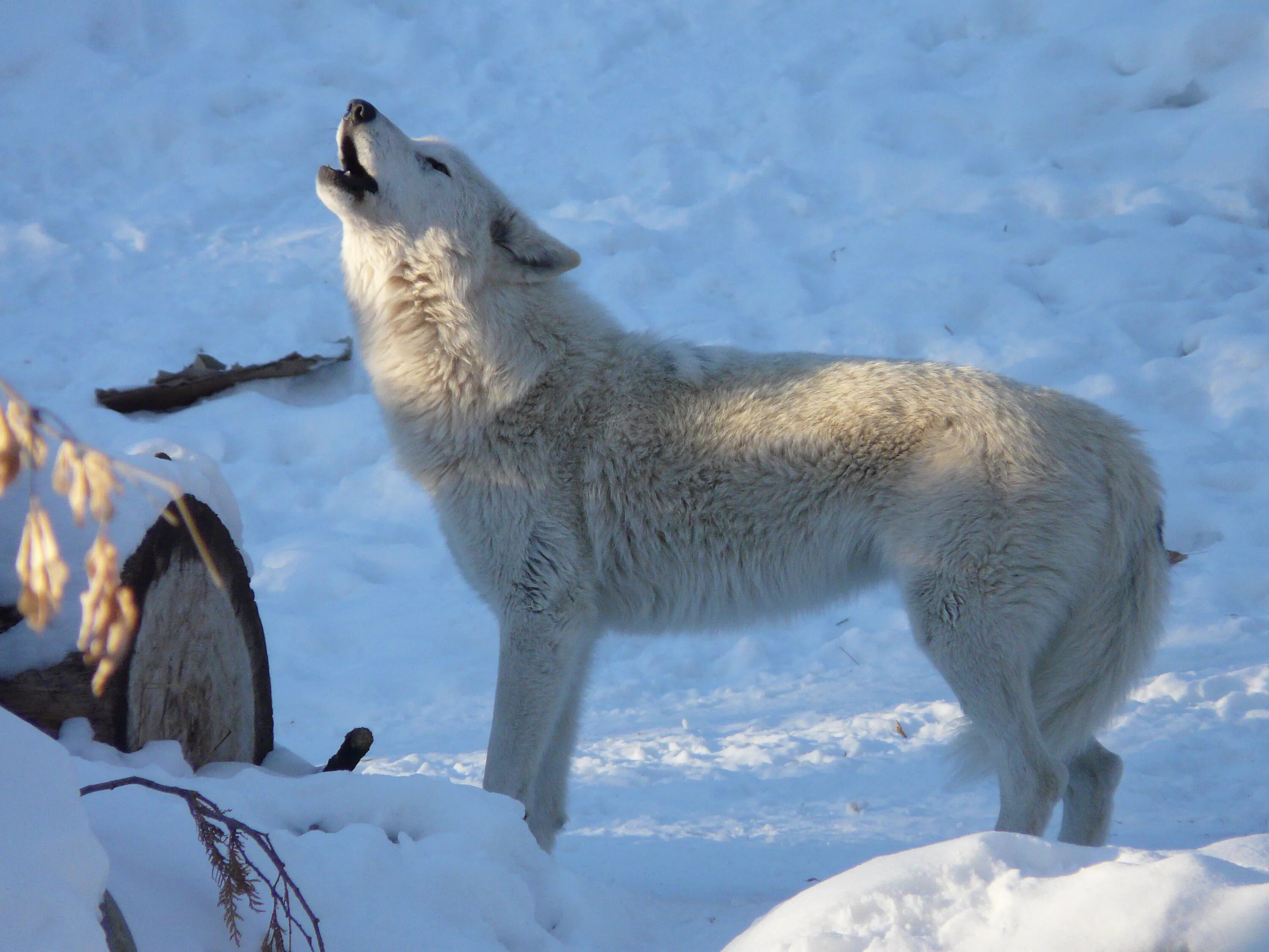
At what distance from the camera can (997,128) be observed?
8.58m

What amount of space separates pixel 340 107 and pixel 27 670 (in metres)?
7.67

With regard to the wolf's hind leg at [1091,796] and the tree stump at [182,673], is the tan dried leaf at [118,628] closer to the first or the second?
the tree stump at [182,673]

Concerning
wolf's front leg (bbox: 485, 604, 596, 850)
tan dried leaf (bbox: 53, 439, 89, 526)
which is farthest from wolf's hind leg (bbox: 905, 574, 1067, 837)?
tan dried leaf (bbox: 53, 439, 89, 526)

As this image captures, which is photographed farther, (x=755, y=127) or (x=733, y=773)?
(x=755, y=127)

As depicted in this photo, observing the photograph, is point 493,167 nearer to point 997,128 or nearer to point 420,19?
point 420,19

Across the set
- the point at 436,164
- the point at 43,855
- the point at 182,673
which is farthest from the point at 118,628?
the point at 436,164

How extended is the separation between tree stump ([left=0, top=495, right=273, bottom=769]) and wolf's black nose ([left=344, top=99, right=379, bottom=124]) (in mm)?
1567

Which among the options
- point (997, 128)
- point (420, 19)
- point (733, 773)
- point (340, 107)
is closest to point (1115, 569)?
point (733, 773)

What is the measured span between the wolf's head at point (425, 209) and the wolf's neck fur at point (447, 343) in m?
0.03

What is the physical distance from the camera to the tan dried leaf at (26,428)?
3.93 feet

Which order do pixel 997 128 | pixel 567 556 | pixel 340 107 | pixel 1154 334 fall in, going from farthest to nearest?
pixel 340 107, pixel 997 128, pixel 1154 334, pixel 567 556

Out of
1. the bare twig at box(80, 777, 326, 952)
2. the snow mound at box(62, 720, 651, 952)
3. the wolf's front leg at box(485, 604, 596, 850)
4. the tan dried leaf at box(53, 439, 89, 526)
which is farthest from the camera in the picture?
the wolf's front leg at box(485, 604, 596, 850)

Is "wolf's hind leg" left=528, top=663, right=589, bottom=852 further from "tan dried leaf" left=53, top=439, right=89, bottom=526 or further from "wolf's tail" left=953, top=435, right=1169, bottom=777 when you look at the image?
"tan dried leaf" left=53, top=439, right=89, bottom=526

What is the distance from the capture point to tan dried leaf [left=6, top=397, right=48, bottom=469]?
1199 millimetres
